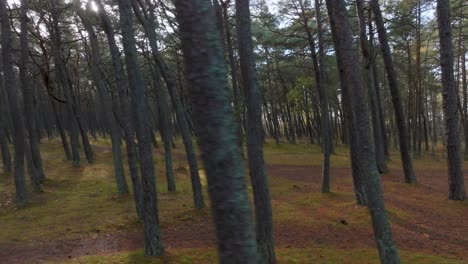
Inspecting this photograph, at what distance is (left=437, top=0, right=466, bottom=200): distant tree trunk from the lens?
11.5 m

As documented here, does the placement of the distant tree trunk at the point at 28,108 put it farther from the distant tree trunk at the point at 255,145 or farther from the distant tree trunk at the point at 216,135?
the distant tree trunk at the point at 216,135

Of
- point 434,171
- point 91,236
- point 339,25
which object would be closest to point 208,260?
point 91,236

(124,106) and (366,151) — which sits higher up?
(124,106)

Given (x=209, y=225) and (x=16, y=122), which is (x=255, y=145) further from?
(x=16, y=122)

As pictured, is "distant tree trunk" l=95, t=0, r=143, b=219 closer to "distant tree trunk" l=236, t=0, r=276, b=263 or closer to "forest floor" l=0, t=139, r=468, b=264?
"forest floor" l=0, t=139, r=468, b=264

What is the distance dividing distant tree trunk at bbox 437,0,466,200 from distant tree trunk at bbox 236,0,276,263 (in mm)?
7364

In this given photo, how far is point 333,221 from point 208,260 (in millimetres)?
4150

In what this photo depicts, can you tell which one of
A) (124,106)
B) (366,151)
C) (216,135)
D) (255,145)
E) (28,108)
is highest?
(28,108)

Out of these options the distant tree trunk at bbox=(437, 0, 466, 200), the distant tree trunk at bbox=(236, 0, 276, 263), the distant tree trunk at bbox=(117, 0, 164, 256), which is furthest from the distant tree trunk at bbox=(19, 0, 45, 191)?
the distant tree trunk at bbox=(437, 0, 466, 200)

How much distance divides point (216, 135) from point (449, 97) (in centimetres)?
1148

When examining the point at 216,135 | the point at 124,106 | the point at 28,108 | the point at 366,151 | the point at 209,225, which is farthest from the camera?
the point at 28,108

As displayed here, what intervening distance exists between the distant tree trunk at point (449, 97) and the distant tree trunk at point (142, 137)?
8.81 m

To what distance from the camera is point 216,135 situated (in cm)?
213

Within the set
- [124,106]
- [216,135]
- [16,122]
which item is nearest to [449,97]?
[124,106]
